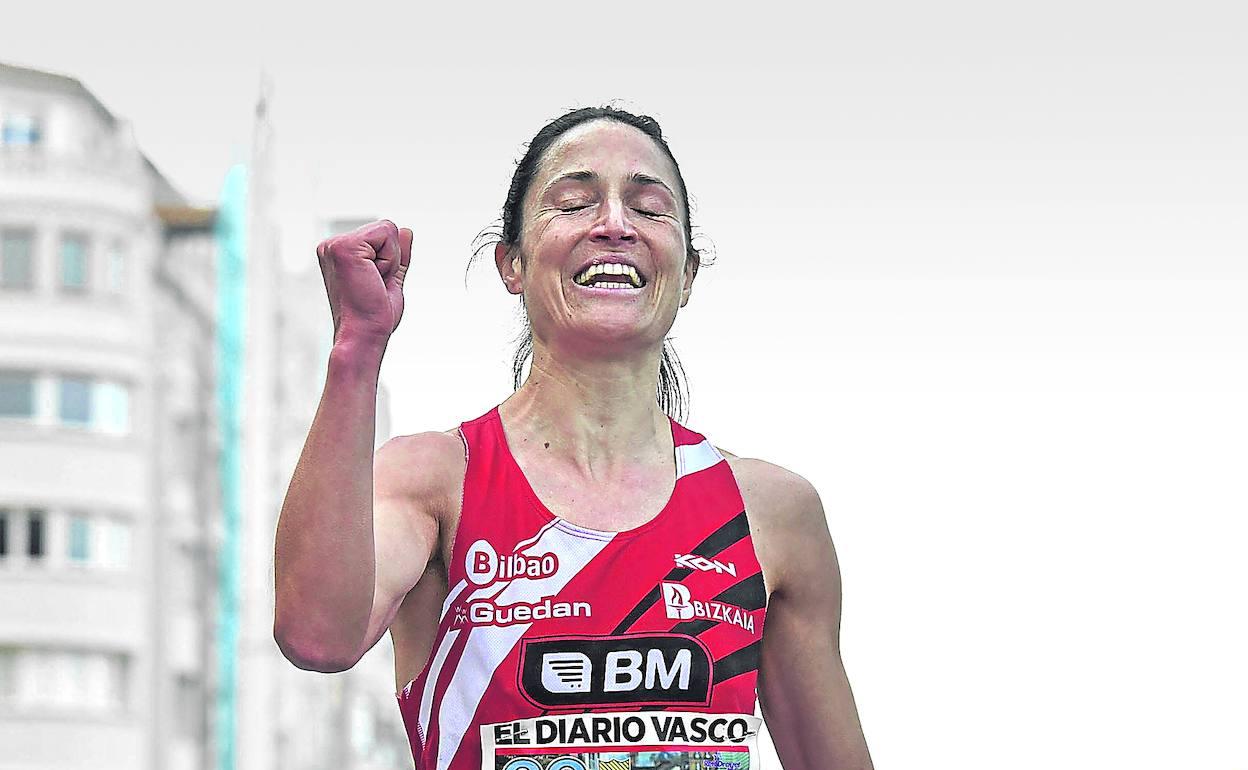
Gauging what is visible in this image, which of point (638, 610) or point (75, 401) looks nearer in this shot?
point (638, 610)

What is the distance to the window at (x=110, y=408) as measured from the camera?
31.2 m

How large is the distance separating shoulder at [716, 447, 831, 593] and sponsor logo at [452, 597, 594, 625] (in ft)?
1.23

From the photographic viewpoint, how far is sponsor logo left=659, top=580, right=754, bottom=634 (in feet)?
8.43

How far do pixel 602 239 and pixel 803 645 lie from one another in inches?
30.3

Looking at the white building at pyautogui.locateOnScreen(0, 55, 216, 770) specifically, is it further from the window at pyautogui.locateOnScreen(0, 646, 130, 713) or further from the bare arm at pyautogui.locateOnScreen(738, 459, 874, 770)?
the bare arm at pyautogui.locateOnScreen(738, 459, 874, 770)

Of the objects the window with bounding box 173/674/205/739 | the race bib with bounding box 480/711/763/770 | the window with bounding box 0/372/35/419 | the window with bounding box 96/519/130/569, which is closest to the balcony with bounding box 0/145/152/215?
the window with bounding box 0/372/35/419

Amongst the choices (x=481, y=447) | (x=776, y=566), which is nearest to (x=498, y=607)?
(x=481, y=447)

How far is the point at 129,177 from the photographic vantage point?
3119cm

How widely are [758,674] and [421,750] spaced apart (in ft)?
2.03

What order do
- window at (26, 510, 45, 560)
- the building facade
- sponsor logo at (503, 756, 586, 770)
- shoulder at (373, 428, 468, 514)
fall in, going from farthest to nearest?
the building facade → window at (26, 510, 45, 560) → shoulder at (373, 428, 468, 514) → sponsor logo at (503, 756, 586, 770)

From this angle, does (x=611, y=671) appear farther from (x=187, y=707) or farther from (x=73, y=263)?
A: (x=73, y=263)

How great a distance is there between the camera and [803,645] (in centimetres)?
288

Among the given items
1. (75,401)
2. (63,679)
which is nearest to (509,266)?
(63,679)

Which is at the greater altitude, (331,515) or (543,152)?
(543,152)
